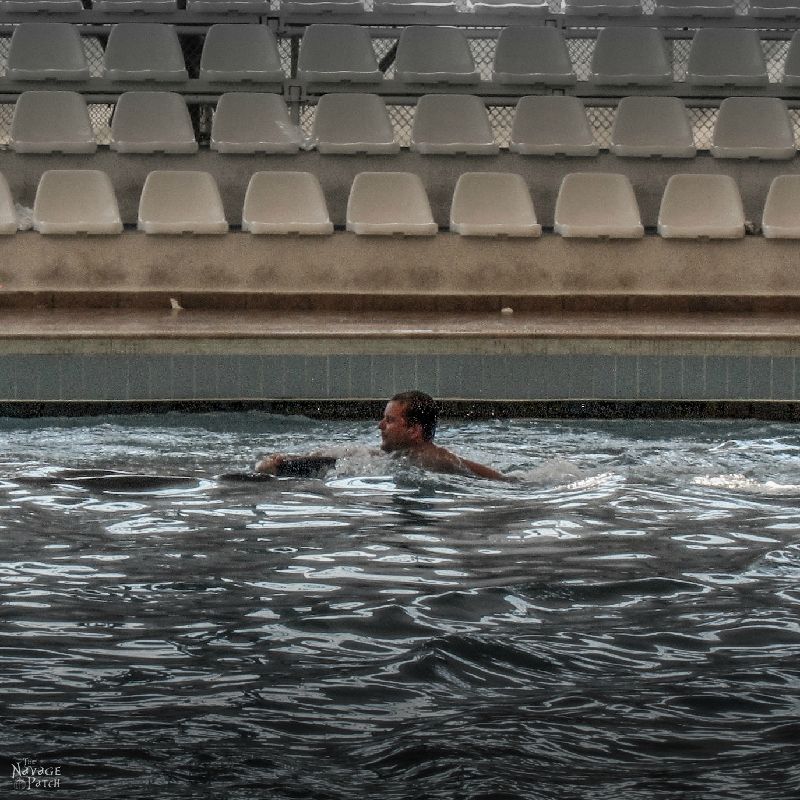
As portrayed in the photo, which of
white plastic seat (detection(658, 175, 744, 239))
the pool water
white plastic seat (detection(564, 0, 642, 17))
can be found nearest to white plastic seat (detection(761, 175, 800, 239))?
white plastic seat (detection(658, 175, 744, 239))

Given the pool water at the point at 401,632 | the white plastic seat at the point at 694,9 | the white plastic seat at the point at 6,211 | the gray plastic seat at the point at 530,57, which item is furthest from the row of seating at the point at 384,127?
the pool water at the point at 401,632

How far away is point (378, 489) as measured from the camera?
560 centimetres

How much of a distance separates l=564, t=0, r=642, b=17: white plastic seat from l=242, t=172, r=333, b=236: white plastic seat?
313 cm

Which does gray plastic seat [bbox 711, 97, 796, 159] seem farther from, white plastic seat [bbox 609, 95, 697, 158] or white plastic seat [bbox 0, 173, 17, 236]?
white plastic seat [bbox 0, 173, 17, 236]

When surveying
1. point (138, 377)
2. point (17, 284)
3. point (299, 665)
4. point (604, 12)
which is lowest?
point (299, 665)

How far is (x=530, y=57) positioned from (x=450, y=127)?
1.01 metres

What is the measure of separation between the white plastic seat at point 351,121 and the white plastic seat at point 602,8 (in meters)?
2.27

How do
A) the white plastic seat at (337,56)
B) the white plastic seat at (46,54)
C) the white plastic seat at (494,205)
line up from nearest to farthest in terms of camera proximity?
the white plastic seat at (494,205), the white plastic seat at (46,54), the white plastic seat at (337,56)

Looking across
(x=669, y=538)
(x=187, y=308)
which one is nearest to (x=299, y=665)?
(x=669, y=538)

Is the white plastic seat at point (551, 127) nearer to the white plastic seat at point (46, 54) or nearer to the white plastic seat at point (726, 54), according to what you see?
the white plastic seat at point (726, 54)

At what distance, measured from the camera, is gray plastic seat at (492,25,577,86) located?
1091 cm

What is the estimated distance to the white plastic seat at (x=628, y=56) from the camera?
431 inches

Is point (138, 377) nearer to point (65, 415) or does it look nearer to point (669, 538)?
point (65, 415)

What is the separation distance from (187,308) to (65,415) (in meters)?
1.88
